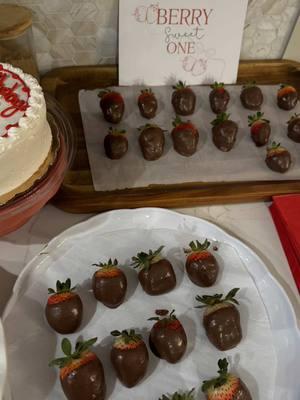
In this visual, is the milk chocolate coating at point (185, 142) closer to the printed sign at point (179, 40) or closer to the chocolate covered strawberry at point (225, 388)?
the printed sign at point (179, 40)

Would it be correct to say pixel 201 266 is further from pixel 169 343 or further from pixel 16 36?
pixel 16 36

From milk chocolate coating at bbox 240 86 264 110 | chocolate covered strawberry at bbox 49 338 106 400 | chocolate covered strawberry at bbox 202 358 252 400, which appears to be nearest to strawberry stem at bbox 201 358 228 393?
chocolate covered strawberry at bbox 202 358 252 400

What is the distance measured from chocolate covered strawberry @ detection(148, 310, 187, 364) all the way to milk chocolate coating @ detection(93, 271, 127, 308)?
0.25ft

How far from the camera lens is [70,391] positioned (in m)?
0.69

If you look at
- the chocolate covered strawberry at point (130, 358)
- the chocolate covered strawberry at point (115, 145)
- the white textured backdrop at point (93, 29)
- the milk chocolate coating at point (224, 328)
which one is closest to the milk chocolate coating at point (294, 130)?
the white textured backdrop at point (93, 29)

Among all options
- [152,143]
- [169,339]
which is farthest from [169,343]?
[152,143]

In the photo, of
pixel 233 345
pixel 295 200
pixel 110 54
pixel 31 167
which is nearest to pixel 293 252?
pixel 295 200

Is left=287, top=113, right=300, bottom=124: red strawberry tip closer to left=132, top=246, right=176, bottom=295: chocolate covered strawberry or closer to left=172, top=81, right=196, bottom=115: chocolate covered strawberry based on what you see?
left=172, top=81, right=196, bottom=115: chocolate covered strawberry

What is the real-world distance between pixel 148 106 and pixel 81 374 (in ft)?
1.86

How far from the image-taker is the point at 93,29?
3.51 ft

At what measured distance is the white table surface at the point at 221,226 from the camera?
0.85 meters

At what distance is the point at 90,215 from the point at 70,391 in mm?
337

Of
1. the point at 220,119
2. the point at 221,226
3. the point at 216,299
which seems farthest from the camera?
the point at 220,119

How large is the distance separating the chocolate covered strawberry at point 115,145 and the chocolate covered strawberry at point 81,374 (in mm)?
389
